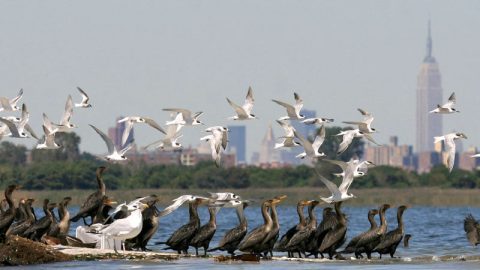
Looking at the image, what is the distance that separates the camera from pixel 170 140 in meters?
51.2

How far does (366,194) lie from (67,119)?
7265 cm

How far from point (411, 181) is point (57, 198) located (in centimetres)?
4387

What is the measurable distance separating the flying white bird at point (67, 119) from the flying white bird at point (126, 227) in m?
16.0

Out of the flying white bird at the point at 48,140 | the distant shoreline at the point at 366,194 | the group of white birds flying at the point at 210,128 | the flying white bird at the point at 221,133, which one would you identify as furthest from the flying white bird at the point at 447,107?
the distant shoreline at the point at 366,194

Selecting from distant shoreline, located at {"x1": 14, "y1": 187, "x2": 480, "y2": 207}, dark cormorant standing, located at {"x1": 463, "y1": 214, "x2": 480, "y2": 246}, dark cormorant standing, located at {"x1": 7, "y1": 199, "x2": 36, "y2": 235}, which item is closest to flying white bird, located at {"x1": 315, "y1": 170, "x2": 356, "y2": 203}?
dark cormorant standing, located at {"x1": 463, "y1": 214, "x2": 480, "y2": 246}

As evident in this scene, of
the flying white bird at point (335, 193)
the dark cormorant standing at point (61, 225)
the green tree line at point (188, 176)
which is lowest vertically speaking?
the dark cormorant standing at point (61, 225)

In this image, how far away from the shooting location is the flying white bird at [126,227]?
35.5 metres

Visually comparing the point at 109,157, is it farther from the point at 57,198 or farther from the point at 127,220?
the point at 57,198

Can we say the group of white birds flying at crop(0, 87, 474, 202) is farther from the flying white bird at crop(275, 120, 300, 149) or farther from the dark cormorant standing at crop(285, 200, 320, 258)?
the dark cormorant standing at crop(285, 200, 320, 258)

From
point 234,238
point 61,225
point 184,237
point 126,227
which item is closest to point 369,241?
point 234,238

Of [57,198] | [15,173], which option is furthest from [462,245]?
[15,173]

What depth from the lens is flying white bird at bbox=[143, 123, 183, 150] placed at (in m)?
50.6

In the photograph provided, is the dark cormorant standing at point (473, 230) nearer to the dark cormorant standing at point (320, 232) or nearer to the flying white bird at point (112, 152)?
the dark cormorant standing at point (320, 232)

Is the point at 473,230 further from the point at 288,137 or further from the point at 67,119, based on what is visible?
the point at 67,119
